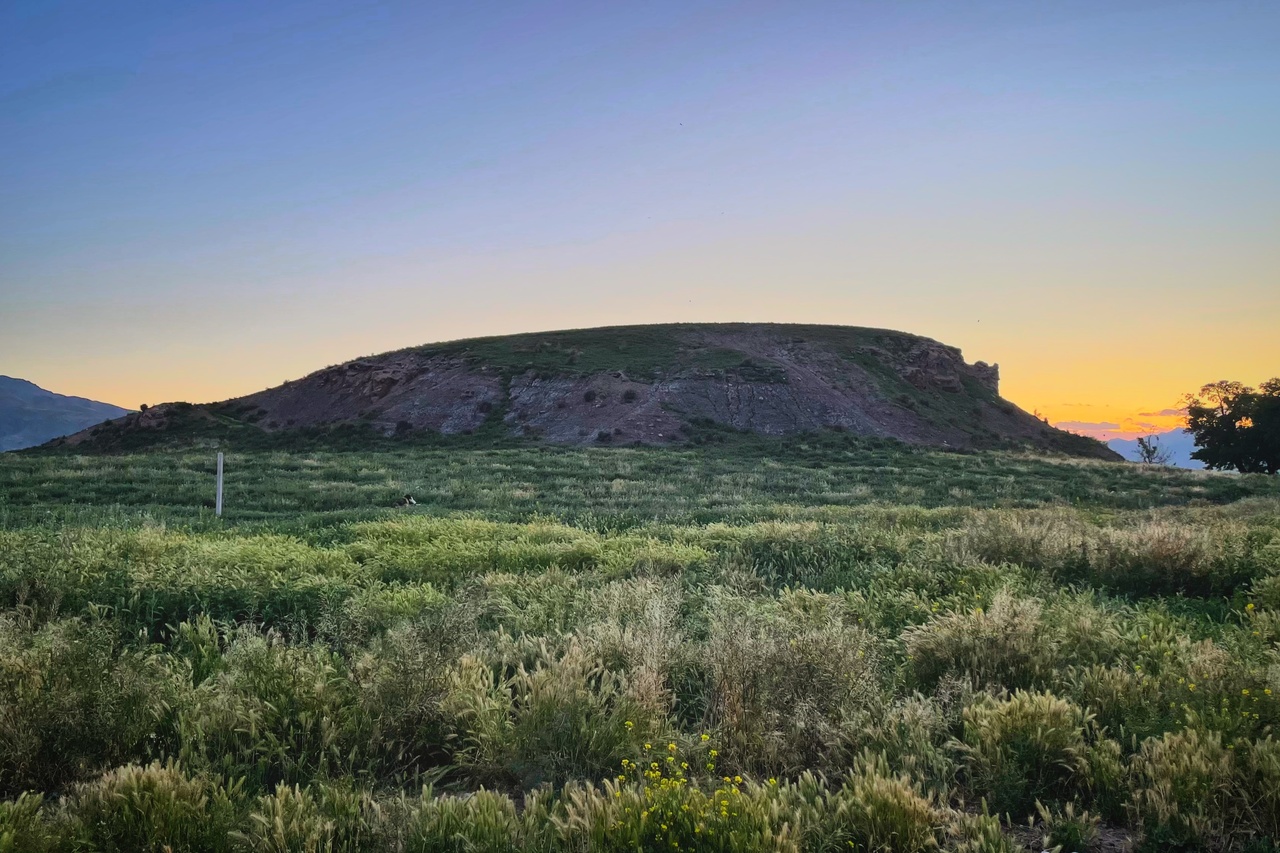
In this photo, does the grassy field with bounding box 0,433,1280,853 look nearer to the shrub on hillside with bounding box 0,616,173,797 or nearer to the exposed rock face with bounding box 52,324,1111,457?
the shrub on hillside with bounding box 0,616,173,797

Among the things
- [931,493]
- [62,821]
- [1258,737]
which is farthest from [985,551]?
[931,493]

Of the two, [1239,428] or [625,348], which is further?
[625,348]

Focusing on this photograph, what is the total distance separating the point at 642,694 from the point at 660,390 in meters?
52.6

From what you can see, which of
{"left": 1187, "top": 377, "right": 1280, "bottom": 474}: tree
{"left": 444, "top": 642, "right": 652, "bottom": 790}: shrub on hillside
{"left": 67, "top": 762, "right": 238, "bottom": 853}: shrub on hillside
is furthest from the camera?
{"left": 1187, "top": 377, "right": 1280, "bottom": 474}: tree

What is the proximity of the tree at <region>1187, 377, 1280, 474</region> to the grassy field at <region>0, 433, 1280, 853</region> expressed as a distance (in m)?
51.0

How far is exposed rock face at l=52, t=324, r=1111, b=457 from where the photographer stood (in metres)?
54.0

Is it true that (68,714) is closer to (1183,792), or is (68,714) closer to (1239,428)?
(1183,792)

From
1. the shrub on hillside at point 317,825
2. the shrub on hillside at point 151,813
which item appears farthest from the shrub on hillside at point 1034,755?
the shrub on hillside at point 151,813

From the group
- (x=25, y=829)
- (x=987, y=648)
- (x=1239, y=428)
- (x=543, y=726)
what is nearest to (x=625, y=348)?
(x=1239, y=428)

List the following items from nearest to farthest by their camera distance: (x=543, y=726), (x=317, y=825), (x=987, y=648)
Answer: (x=317, y=825) → (x=543, y=726) → (x=987, y=648)

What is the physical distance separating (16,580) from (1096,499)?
26596mm

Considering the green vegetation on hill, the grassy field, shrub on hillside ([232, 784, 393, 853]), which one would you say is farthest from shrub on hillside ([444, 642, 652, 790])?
the green vegetation on hill

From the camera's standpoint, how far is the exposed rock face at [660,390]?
177 feet

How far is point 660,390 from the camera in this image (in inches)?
2248
